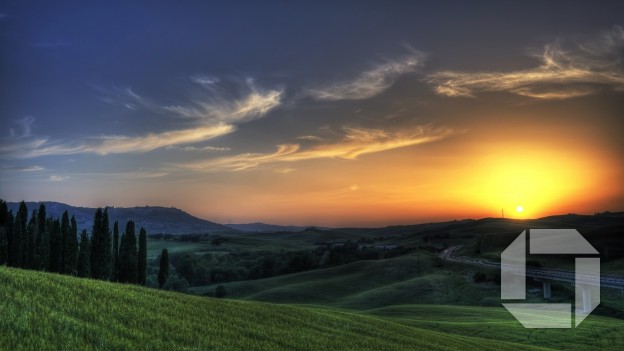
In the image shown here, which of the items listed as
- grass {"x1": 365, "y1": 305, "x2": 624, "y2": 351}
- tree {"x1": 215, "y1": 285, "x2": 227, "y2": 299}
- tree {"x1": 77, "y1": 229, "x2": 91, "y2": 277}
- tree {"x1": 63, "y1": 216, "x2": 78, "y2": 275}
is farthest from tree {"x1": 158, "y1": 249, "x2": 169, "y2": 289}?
grass {"x1": 365, "y1": 305, "x2": 624, "y2": 351}

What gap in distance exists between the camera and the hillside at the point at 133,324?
42.7 ft

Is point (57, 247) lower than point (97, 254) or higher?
higher

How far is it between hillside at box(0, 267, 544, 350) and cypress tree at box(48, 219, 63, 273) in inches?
3658

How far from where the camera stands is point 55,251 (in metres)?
105

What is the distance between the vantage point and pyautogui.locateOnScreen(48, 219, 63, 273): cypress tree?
341ft

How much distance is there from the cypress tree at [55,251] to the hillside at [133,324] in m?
92.9

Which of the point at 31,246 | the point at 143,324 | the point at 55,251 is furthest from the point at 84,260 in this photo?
the point at 143,324

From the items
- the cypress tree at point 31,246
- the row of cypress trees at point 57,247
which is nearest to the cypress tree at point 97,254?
the row of cypress trees at point 57,247

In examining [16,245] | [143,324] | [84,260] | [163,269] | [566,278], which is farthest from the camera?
[163,269]

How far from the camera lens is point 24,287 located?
17656 millimetres

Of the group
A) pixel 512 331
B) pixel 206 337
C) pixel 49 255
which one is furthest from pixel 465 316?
pixel 49 255

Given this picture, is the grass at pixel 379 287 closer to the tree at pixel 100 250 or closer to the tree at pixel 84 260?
the tree at pixel 100 250

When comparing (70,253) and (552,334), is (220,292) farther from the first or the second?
(552,334)

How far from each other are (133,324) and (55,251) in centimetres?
10384
